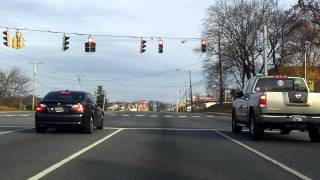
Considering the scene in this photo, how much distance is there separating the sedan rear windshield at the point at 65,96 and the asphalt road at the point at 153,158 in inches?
84.6

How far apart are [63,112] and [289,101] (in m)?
7.55

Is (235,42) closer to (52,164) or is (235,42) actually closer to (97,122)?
(97,122)

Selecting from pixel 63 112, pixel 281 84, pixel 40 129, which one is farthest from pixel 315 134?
pixel 40 129

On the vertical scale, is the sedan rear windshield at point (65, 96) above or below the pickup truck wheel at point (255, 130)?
above

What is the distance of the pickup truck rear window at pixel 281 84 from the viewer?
731 inches

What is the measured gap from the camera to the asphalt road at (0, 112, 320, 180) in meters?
10.1

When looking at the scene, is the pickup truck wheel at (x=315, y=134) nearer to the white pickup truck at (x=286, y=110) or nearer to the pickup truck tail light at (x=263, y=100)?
the white pickup truck at (x=286, y=110)

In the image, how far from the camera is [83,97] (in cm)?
2034

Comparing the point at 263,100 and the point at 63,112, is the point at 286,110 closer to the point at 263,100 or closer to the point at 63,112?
the point at 263,100

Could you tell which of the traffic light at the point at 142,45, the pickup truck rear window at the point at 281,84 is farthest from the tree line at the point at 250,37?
the pickup truck rear window at the point at 281,84

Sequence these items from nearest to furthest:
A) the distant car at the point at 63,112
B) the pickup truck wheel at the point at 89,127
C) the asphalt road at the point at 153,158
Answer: the asphalt road at the point at 153,158, the distant car at the point at 63,112, the pickup truck wheel at the point at 89,127

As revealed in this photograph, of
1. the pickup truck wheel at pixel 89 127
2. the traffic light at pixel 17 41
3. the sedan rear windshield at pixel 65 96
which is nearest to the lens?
the pickup truck wheel at pixel 89 127

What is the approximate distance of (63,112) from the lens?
19.6 metres

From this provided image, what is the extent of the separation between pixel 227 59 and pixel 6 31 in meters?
34.2
